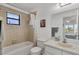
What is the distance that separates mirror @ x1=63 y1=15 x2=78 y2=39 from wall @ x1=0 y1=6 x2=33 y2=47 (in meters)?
0.65

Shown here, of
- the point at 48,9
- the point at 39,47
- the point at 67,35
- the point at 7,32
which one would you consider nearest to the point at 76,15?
the point at 67,35

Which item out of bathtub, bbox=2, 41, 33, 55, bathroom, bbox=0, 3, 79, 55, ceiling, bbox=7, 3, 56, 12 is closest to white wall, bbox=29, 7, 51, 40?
bathroom, bbox=0, 3, 79, 55

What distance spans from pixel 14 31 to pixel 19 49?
1.02 feet

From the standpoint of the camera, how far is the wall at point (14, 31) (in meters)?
1.22

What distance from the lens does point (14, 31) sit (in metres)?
1.32

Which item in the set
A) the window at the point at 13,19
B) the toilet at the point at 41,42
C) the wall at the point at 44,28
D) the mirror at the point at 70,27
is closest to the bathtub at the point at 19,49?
the toilet at the point at 41,42

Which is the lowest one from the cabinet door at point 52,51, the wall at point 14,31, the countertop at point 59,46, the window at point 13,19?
the cabinet door at point 52,51

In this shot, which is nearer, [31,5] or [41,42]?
[31,5]

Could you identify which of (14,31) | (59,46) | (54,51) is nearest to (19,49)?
(14,31)

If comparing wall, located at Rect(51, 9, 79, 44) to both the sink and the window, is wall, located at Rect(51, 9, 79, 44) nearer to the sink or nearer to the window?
the sink

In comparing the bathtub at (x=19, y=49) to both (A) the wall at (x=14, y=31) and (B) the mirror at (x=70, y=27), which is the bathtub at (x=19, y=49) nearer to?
(A) the wall at (x=14, y=31)

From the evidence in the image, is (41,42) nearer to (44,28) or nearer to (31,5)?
(44,28)

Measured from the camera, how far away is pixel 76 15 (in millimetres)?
1329
